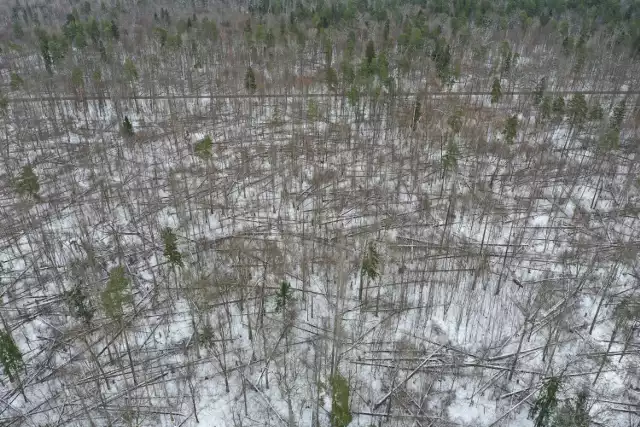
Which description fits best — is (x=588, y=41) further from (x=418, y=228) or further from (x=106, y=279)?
(x=106, y=279)

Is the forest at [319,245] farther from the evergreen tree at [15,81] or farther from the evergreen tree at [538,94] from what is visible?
the evergreen tree at [538,94]

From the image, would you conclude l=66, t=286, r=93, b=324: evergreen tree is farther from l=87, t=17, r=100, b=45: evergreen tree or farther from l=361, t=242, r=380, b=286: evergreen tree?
l=87, t=17, r=100, b=45: evergreen tree

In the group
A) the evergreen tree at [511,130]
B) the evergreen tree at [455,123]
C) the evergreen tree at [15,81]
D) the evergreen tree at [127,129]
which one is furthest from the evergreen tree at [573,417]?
the evergreen tree at [15,81]

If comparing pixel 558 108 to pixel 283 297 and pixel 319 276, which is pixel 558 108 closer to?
pixel 319 276

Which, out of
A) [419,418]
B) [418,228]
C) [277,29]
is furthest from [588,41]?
[419,418]

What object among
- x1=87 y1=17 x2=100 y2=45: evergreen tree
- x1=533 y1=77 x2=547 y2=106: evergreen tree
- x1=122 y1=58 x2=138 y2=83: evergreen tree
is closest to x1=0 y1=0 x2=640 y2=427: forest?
x1=533 y1=77 x2=547 y2=106: evergreen tree

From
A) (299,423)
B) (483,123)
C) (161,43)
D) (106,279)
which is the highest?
(161,43)

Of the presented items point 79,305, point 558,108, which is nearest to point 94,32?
point 79,305
